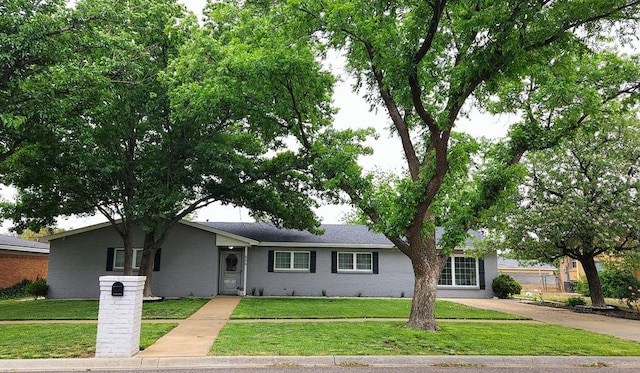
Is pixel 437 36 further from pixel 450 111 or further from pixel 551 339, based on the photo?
pixel 551 339

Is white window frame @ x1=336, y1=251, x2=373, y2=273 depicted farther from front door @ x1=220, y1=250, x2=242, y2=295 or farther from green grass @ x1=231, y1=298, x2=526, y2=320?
green grass @ x1=231, y1=298, x2=526, y2=320

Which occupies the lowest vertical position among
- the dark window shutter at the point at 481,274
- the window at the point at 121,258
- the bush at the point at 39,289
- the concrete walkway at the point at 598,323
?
the concrete walkway at the point at 598,323

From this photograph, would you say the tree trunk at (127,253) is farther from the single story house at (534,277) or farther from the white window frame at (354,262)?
the single story house at (534,277)

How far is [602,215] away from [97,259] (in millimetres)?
19781

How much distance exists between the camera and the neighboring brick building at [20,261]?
70.8 feet

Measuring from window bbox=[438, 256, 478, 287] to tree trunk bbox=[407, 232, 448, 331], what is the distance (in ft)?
36.4

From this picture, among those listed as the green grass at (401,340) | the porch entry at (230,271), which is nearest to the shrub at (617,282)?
the green grass at (401,340)

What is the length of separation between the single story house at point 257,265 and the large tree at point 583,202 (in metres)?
4.67

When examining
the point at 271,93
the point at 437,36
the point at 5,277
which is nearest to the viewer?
the point at 437,36

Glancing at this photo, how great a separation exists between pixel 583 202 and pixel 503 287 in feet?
22.9

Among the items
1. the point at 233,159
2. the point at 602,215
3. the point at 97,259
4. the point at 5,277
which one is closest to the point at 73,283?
the point at 97,259

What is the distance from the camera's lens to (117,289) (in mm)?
7402

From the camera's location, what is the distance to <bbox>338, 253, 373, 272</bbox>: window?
818 inches

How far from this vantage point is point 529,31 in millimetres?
8281
